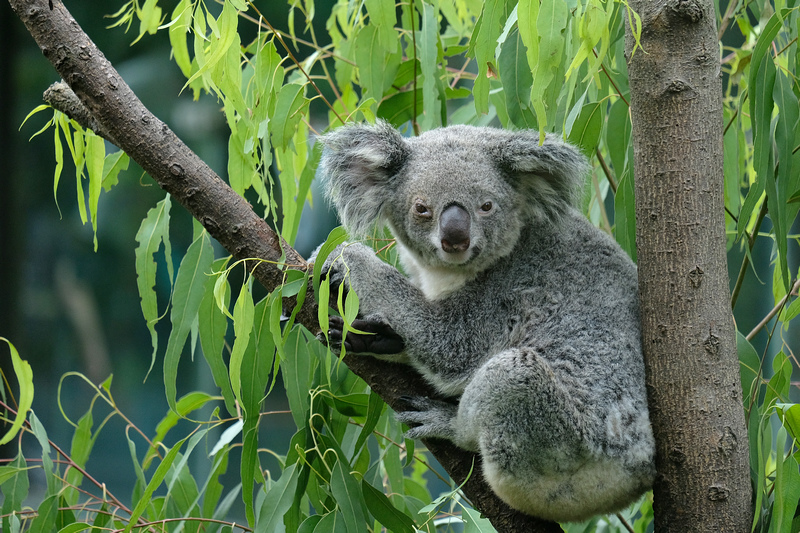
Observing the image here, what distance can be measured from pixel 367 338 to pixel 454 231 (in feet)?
1.08

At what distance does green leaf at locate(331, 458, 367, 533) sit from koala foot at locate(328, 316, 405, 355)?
27 centimetres

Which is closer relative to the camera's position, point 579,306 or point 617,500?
point 617,500

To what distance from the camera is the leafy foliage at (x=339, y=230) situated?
1457 millimetres

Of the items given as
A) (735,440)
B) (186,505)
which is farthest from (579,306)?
(186,505)

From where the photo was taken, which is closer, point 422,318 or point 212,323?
point 212,323

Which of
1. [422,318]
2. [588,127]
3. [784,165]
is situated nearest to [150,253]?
[422,318]

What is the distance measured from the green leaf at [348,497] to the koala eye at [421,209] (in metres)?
0.65

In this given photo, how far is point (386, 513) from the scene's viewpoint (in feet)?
5.72

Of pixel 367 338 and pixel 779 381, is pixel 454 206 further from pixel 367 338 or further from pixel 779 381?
pixel 779 381

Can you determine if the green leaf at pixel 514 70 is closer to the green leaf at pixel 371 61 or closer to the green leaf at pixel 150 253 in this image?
the green leaf at pixel 371 61

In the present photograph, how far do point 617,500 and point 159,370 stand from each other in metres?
3.43

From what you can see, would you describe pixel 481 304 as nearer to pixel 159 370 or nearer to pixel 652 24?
pixel 652 24

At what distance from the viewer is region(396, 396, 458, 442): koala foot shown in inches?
66.7

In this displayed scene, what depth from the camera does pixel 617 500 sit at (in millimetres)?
1703
